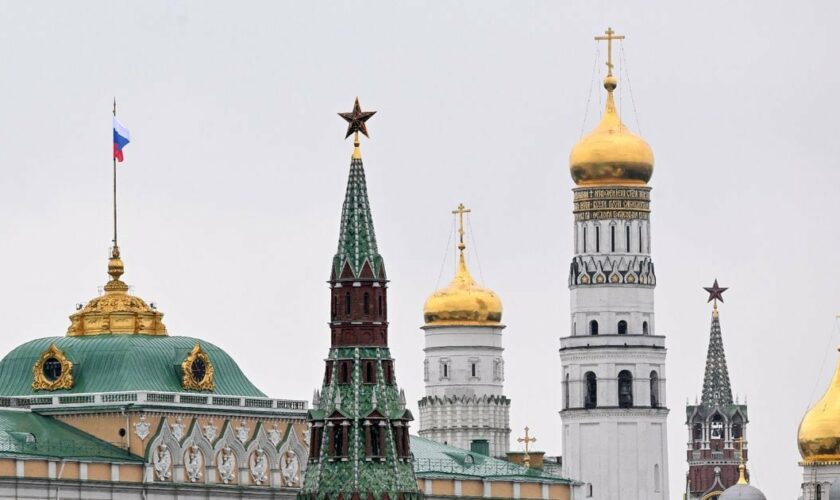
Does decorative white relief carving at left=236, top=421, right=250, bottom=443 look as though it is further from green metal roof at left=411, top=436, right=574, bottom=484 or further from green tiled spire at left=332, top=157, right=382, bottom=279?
green tiled spire at left=332, top=157, right=382, bottom=279

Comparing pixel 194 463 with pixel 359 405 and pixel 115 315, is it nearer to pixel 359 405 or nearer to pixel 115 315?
pixel 115 315

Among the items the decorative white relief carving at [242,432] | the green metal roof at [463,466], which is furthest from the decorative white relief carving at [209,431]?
the green metal roof at [463,466]

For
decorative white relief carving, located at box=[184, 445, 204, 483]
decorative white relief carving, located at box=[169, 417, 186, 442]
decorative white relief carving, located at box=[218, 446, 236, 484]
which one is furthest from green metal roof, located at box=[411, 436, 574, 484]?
decorative white relief carving, located at box=[169, 417, 186, 442]

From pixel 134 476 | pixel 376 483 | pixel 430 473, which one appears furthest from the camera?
pixel 430 473

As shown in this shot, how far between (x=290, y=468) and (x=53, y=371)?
9.69 meters

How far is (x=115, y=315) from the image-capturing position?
6841 inches

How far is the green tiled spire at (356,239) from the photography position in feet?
424

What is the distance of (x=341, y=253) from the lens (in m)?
130

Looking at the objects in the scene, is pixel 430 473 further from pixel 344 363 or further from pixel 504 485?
pixel 344 363

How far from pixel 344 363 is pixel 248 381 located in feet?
158

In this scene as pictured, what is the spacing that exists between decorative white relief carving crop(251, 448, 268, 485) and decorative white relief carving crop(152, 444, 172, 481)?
15.6ft

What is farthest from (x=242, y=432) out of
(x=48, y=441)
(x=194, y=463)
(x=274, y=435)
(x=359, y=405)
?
(x=359, y=405)

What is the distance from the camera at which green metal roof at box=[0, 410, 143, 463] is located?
539 feet

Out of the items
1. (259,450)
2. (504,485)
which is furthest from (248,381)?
(504,485)
